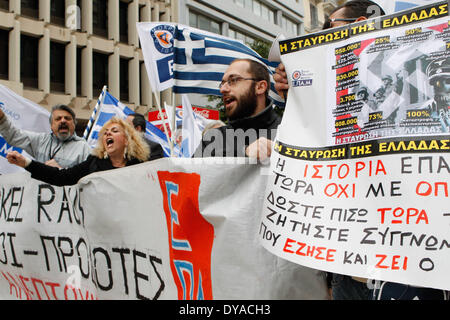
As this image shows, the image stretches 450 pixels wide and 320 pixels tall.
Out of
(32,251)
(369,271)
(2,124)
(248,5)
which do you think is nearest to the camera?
(369,271)

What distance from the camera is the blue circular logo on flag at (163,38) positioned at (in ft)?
16.1

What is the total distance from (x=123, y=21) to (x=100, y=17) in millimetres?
1469

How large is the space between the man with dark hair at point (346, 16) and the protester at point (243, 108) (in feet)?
1.30

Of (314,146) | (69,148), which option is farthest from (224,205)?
(69,148)

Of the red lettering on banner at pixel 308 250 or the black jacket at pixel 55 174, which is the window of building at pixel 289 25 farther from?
the red lettering on banner at pixel 308 250

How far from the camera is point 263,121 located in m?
2.56

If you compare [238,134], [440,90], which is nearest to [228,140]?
[238,134]

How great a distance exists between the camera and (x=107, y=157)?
320 centimetres

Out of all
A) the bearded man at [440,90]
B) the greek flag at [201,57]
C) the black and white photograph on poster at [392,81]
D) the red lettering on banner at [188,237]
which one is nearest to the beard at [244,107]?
the red lettering on banner at [188,237]

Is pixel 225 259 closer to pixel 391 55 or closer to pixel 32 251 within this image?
pixel 391 55

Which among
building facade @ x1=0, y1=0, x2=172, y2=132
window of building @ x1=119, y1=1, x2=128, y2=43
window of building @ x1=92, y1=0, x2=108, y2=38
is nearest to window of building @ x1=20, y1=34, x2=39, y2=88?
building facade @ x1=0, y1=0, x2=172, y2=132

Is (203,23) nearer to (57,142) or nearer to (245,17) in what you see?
Answer: (245,17)

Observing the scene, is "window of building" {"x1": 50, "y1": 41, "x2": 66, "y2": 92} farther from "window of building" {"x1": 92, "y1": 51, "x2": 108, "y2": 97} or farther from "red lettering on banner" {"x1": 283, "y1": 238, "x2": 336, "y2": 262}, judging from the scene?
"red lettering on banner" {"x1": 283, "y1": 238, "x2": 336, "y2": 262}

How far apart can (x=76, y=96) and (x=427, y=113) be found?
18.7m
